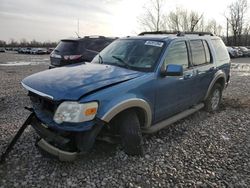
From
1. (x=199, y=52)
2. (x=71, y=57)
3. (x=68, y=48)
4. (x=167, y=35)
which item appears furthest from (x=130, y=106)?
(x=68, y=48)

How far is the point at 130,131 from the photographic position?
3.67 meters

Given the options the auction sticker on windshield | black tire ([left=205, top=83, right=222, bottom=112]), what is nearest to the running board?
black tire ([left=205, top=83, right=222, bottom=112])

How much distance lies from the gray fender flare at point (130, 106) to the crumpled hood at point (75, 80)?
0.31m

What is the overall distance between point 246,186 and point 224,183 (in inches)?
10.3

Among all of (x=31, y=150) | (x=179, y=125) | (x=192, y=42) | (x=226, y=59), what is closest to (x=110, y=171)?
(x=31, y=150)

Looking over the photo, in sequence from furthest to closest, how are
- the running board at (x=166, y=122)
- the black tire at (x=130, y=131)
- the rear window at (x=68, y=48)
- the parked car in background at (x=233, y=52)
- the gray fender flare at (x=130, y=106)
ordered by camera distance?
the parked car in background at (x=233, y=52)
the rear window at (x=68, y=48)
the running board at (x=166, y=122)
the black tire at (x=130, y=131)
the gray fender flare at (x=130, y=106)

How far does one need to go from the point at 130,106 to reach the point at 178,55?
161 centimetres

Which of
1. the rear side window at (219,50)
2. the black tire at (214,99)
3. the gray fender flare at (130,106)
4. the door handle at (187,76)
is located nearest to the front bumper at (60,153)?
the gray fender flare at (130,106)

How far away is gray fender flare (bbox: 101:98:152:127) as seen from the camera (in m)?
3.30

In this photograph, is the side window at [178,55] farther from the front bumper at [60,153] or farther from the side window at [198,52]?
the front bumper at [60,153]

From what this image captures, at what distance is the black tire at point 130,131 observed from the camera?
366cm

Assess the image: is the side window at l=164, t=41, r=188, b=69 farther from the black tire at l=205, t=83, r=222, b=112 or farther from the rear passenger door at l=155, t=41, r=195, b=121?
the black tire at l=205, t=83, r=222, b=112

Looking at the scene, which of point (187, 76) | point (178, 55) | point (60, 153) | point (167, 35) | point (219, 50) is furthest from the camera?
point (219, 50)

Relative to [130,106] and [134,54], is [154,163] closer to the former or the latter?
[130,106]
